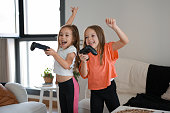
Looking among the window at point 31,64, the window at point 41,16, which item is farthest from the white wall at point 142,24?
the window at point 31,64

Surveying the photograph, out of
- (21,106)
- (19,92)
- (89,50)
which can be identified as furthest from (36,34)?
(89,50)

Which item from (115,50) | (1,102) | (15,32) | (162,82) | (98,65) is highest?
(15,32)

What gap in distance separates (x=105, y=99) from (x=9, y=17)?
112 inches

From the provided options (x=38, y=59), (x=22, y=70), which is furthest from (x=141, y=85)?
(x=22, y=70)

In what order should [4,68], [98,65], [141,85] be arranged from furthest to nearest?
[4,68]
[141,85]
[98,65]

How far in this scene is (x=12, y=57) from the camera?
13.1 feet

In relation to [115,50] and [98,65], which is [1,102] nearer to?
[98,65]

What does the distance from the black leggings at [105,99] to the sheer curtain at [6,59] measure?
2.58 m

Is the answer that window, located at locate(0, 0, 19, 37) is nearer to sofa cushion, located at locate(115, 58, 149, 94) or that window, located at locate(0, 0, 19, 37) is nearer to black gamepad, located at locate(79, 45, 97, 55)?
sofa cushion, located at locate(115, 58, 149, 94)

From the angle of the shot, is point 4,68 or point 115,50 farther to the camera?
point 4,68

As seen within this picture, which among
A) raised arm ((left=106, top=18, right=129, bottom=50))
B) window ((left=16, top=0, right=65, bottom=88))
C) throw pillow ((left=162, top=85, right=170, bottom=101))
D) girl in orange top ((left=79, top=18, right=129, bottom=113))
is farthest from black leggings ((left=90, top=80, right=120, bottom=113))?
window ((left=16, top=0, right=65, bottom=88))

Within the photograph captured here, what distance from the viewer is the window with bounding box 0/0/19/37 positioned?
3863 millimetres

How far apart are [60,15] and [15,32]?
0.98m

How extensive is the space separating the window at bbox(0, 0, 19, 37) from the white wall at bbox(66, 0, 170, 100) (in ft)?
5.01
